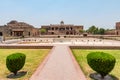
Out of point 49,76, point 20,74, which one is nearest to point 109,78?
point 49,76

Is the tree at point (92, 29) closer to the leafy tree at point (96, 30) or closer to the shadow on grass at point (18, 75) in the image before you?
the leafy tree at point (96, 30)

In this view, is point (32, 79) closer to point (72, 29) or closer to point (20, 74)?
point (20, 74)

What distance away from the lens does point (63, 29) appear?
8600 cm

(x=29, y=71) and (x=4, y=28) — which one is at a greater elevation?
(x=4, y=28)

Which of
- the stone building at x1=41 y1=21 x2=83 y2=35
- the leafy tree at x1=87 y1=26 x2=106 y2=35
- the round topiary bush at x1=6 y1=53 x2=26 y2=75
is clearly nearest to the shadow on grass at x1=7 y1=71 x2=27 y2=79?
the round topiary bush at x1=6 y1=53 x2=26 y2=75

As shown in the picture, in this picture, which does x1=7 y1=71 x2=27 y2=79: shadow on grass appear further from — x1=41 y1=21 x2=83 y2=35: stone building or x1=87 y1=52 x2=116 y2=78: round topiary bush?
x1=41 y1=21 x2=83 y2=35: stone building

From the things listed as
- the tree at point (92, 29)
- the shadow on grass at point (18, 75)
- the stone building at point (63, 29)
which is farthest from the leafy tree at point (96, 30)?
the shadow on grass at point (18, 75)

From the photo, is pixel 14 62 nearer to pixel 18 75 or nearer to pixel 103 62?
pixel 18 75

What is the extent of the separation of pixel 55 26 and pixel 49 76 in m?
79.3

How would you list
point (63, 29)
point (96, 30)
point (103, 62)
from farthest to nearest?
point (96, 30) → point (63, 29) → point (103, 62)

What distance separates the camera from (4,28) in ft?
195

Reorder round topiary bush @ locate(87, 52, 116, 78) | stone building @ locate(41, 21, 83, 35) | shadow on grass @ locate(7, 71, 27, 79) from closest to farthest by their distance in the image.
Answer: round topiary bush @ locate(87, 52, 116, 78) < shadow on grass @ locate(7, 71, 27, 79) < stone building @ locate(41, 21, 83, 35)

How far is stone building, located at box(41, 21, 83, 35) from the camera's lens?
82.9 meters

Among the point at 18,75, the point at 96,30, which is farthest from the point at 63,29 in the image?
the point at 18,75
